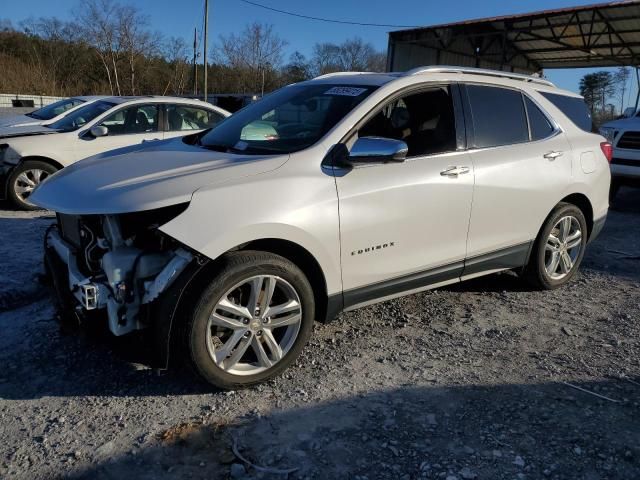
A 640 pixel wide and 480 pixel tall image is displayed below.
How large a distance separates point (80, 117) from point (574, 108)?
6786 mm

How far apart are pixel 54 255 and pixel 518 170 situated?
11.0 feet

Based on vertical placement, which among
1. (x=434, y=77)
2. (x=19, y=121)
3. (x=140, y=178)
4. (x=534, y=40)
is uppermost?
(x=534, y=40)

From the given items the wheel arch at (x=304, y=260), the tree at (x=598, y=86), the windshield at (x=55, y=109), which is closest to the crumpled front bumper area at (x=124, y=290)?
the wheel arch at (x=304, y=260)

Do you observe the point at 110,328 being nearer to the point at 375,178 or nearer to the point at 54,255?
the point at 54,255

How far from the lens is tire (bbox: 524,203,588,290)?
181 inches

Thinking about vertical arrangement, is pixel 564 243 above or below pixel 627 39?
below

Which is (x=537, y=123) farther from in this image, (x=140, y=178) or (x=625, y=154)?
(x=625, y=154)

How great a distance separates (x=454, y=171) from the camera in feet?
12.4

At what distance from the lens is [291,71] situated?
52375 millimetres

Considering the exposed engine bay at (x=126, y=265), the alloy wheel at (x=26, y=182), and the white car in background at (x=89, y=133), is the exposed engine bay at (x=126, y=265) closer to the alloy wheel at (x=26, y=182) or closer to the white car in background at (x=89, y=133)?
the white car in background at (x=89, y=133)

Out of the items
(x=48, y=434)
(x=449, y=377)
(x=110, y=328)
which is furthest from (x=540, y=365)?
(x=48, y=434)

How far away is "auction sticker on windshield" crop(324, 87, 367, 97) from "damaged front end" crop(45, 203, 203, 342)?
1489 mm

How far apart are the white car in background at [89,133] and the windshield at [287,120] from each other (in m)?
3.80

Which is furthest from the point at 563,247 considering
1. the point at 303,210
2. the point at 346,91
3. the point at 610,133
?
the point at 610,133
